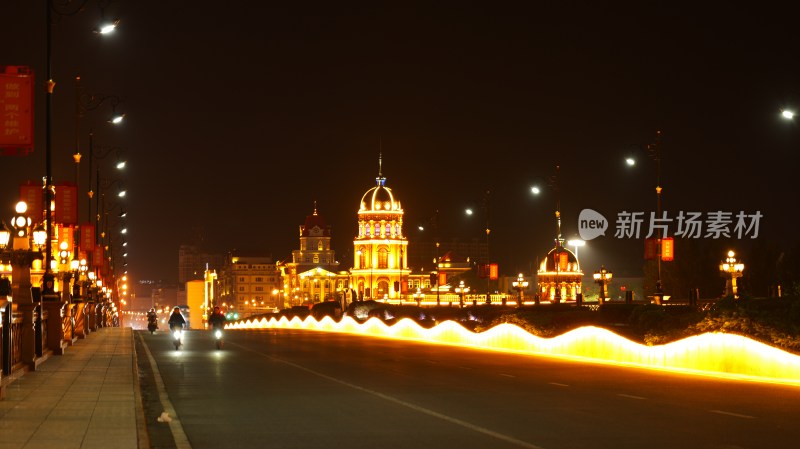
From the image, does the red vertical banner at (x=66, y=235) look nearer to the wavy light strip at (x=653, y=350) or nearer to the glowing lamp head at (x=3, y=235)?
the glowing lamp head at (x=3, y=235)

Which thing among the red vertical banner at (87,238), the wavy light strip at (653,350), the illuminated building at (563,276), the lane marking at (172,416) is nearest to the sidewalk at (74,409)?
the lane marking at (172,416)

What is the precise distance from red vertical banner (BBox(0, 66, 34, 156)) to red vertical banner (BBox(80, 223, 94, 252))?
3531cm

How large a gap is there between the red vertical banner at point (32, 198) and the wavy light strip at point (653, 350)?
54.7 feet

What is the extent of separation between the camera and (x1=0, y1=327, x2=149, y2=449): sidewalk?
502 inches

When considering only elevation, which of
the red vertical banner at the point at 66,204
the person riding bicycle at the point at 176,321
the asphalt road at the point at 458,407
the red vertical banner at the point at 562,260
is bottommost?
the asphalt road at the point at 458,407

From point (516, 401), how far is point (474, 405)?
39.9 inches

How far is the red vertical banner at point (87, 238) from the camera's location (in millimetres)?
62166

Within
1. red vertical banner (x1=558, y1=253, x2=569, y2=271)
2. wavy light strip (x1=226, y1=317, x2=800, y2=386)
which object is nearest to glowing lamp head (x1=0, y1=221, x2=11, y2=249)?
wavy light strip (x1=226, y1=317, x2=800, y2=386)

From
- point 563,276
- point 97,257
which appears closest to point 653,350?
point 97,257

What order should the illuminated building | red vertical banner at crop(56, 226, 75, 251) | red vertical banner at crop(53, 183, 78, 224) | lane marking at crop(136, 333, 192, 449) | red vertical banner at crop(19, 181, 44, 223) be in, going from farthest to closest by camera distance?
1. the illuminated building
2. red vertical banner at crop(56, 226, 75, 251)
3. red vertical banner at crop(53, 183, 78, 224)
4. red vertical banner at crop(19, 181, 44, 223)
5. lane marking at crop(136, 333, 192, 449)

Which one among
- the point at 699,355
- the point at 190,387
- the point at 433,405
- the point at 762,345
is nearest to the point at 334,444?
the point at 433,405

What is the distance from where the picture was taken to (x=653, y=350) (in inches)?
1168

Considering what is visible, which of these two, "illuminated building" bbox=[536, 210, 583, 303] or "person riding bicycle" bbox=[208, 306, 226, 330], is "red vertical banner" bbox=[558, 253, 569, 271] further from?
"person riding bicycle" bbox=[208, 306, 226, 330]

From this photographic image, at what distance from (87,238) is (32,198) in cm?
1537
